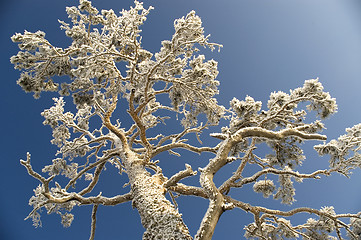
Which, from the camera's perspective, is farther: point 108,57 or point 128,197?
point 108,57

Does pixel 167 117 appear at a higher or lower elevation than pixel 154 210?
higher

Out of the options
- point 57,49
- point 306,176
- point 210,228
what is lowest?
point 210,228

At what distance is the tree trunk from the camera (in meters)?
3.86

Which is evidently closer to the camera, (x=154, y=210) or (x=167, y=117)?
(x=154, y=210)

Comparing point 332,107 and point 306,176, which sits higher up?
point 332,107

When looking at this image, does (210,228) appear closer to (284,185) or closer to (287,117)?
(287,117)

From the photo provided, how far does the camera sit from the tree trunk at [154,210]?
3.86 m

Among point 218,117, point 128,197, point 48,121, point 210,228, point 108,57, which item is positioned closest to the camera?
point 210,228

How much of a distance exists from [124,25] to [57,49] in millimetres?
2761

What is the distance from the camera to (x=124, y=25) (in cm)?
720

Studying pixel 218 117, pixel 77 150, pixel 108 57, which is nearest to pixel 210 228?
pixel 218 117

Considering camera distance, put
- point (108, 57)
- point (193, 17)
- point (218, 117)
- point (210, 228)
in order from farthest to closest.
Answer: point (218, 117) → point (108, 57) → point (193, 17) → point (210, 228)

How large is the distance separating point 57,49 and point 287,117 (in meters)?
8.35

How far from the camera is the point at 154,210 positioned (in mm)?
4449
